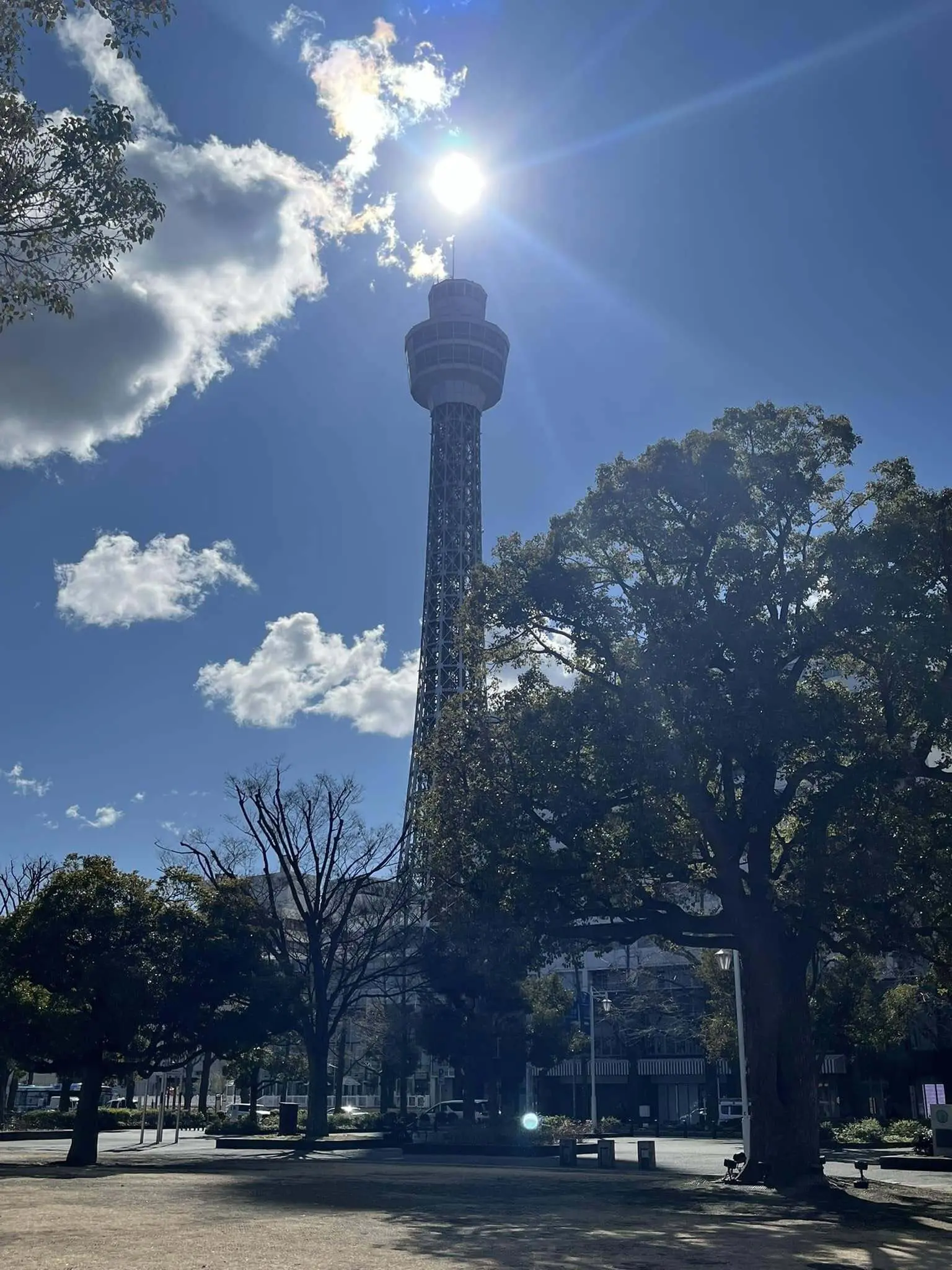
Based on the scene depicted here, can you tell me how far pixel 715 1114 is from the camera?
58062 millimetres

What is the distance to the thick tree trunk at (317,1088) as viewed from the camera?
39.3m

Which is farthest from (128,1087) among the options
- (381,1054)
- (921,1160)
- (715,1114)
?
(921,1160)

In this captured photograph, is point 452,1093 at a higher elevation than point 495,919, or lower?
lower

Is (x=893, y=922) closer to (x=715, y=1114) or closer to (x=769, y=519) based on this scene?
(x=769, y=519)

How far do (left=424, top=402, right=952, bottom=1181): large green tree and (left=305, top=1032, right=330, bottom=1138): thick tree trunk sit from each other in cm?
2079

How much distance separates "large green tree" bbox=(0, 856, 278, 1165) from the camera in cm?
2298

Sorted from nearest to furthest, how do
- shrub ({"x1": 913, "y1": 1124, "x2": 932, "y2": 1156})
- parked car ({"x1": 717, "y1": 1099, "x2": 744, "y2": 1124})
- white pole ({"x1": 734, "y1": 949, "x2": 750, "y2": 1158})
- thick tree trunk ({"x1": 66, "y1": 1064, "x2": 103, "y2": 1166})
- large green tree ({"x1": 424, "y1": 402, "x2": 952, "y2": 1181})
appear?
large green tree ({"x1": 424, "y1": 402, "x2": 952, "y2": 1181}) < white pole ({"x1": 734, "y1": 949, "x2": 750, "y2": 1158}) < thick tree trunk ({"x1": 66, "y1": 1064, "x2": 103, "y2": 1166}) < shrub ({"x1": 913, "y1": 1124, "x2": 932, "y2": 1156}) < parked car ({"x1": 717, "y1": 1099, "x2": 744, "y2": 1124})

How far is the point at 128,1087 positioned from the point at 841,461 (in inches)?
2701

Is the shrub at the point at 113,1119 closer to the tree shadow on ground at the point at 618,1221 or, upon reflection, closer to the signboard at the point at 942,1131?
the tree shadow on ground at the point at 618,1221

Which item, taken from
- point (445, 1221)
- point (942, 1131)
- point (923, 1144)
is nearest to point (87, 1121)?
point (445, 1221)

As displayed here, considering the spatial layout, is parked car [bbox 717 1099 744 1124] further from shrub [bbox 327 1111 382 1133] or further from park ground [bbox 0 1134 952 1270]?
park ground [bbox 0 1134 952 1270]

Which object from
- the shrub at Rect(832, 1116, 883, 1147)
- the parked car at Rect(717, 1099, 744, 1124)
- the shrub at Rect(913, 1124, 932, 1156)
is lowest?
the parked car at Rect(717, 1099, 744, 1124)

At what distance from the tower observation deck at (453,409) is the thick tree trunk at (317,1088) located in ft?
154

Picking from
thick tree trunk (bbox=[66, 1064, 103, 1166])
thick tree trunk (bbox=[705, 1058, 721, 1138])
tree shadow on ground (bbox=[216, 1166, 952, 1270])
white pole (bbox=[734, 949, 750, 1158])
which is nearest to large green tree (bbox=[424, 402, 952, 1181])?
white pole (bbox=[734, 949, 750, 1158])
